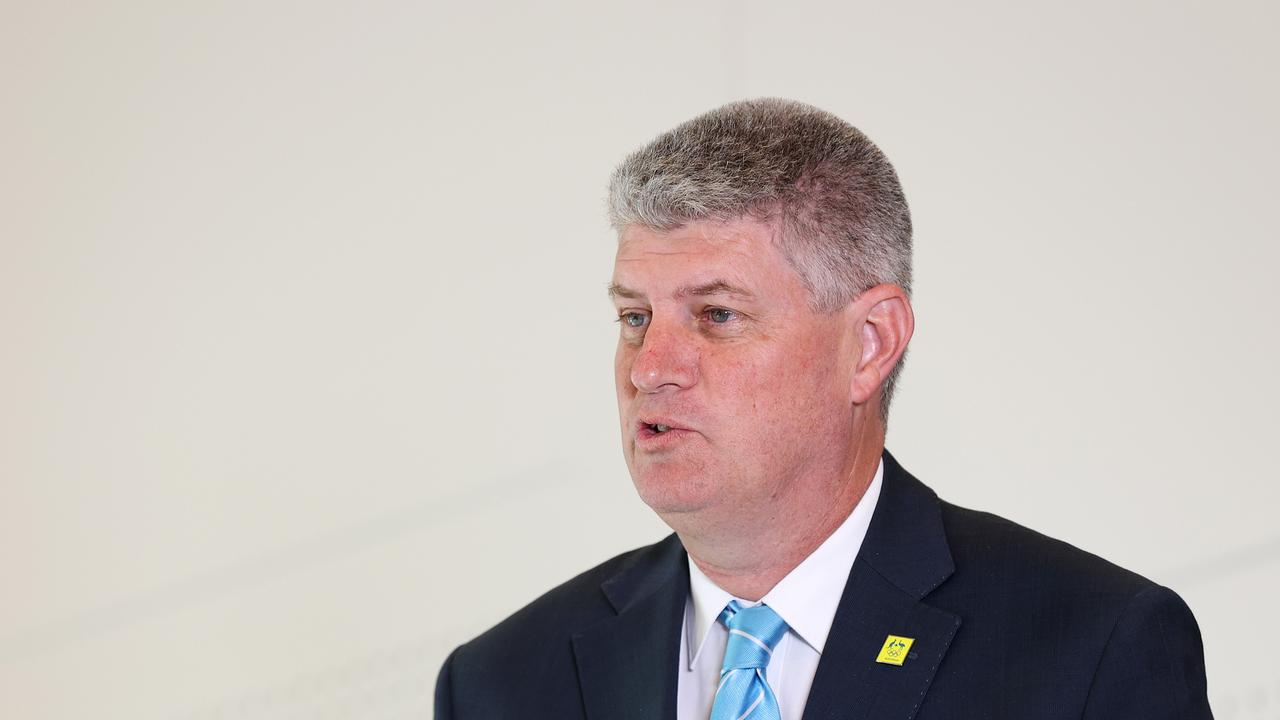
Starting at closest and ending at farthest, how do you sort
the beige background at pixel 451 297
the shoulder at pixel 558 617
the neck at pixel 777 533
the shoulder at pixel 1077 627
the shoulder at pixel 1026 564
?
the shoulder at pixel 1077 627 → the shoulder at pixel 1026 564 → the neck at pixel 777 533 → the shoulder at pixel 558 617 → the beige background at pixel 451 297

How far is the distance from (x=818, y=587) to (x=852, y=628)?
0.38 feet

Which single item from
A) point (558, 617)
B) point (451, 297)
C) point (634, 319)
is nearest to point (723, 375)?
point (634, 319)

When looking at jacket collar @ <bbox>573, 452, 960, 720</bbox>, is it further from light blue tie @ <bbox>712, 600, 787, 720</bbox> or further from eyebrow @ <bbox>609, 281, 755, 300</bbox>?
eyebrow @ <bbox>609, 281, 755, 300</bbox>

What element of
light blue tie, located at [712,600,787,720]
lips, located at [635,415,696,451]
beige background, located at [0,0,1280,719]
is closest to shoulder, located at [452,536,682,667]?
light blue tie, located at [712,600,787,720]

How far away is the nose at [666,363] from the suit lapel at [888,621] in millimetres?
398

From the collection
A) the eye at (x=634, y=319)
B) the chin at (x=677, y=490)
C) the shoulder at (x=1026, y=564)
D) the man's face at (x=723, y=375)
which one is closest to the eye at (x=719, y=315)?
the man's face at (x=723, y=375)

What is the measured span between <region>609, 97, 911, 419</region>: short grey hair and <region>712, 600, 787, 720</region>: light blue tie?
1.59ft

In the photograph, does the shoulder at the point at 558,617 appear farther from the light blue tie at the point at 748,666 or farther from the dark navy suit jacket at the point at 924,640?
the light blue tie at the point at 748,666

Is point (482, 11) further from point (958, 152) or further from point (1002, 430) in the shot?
point (1002, 430)

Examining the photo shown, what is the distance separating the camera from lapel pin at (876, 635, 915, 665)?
230 cm

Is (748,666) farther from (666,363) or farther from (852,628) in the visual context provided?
(666,363)

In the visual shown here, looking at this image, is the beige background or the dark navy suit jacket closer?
the dark navy suit jacket

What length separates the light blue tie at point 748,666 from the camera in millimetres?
2352

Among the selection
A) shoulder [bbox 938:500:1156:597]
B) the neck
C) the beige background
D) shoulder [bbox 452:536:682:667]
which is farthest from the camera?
the beige background
